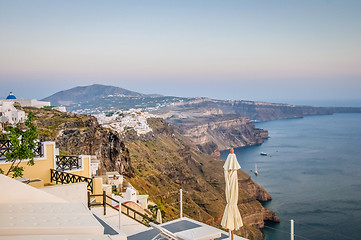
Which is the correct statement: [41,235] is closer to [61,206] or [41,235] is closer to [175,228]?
[61,206]

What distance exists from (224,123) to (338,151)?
218 ft

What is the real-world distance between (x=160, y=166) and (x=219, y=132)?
97.6m

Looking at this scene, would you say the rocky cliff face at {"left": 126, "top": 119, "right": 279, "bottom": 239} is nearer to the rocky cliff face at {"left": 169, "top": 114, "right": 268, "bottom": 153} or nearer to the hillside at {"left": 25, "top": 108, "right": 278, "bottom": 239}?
the hillside at {"left": 25, "top": 108, "right": 278, "bottom": 239}

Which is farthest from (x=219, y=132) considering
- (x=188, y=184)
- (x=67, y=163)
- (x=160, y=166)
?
(x=67, y=163)

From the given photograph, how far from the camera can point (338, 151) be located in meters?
93.8

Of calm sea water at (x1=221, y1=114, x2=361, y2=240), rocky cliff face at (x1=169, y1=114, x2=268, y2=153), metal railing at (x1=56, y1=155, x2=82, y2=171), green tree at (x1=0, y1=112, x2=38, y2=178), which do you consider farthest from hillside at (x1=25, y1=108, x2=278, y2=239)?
rocky cliff face at (x1=169, y1=114, x2=268, y2=153)

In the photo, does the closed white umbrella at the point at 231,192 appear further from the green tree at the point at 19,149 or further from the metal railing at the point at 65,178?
the green tree at the point at 19,149

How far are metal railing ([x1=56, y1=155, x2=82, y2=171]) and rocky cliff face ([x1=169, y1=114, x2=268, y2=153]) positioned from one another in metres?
105

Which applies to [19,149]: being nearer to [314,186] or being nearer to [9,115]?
A: [9,115]

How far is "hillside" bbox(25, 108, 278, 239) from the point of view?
30.4 meters

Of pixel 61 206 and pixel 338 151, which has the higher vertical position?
pixel 61 206

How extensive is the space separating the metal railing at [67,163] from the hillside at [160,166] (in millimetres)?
12822

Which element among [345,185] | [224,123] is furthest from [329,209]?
[224,123]

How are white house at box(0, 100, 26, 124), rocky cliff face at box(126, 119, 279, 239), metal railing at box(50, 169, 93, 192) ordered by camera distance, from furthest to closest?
rocky cliff face at box(126, 119, 279, 239) < white house at box(0, 100, 26, 124) < metal railing at box(50, 169, 93, 192)
